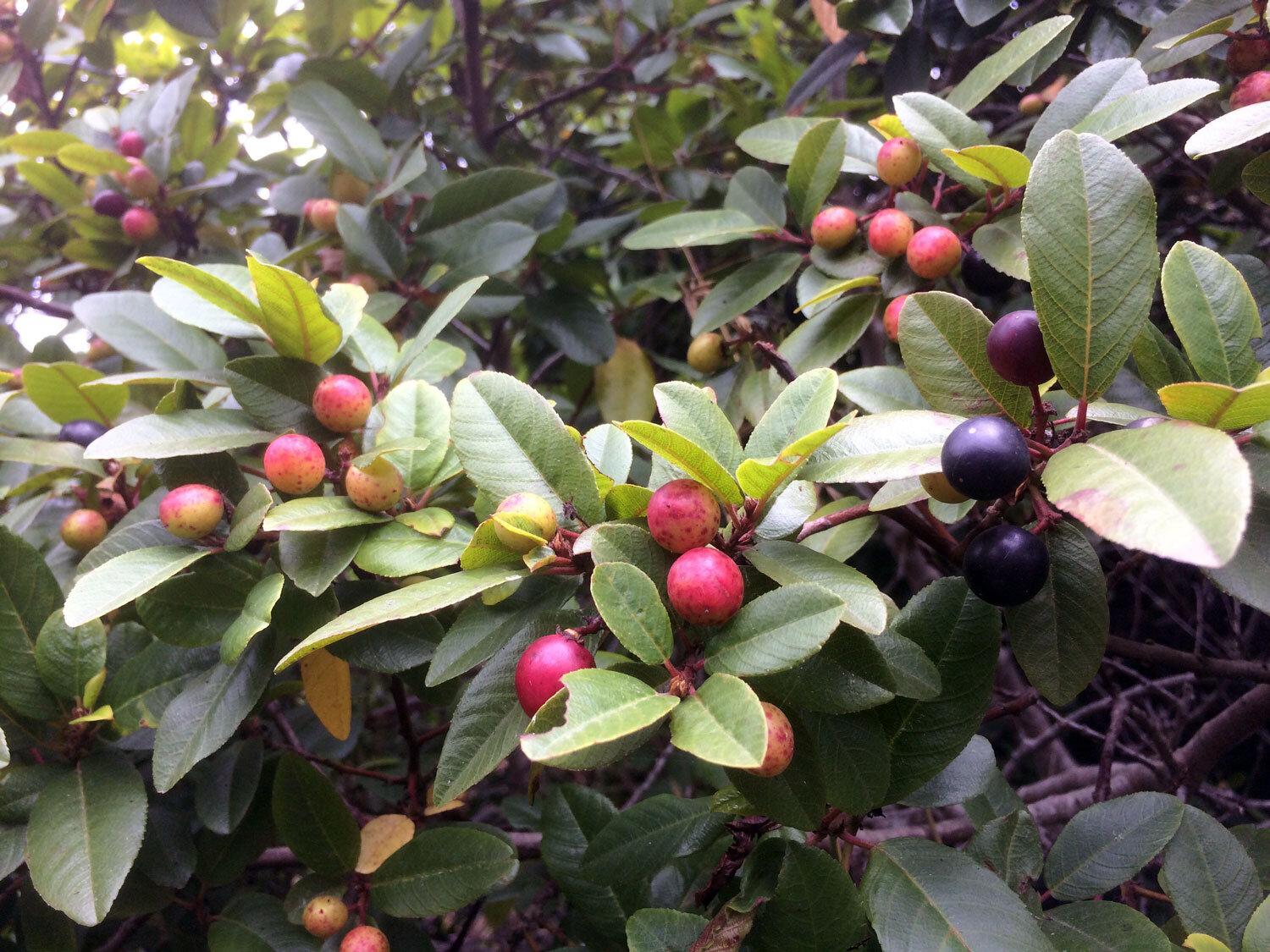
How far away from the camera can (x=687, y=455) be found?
2.20 ft

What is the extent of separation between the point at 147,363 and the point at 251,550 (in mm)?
371

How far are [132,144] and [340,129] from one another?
64 centimetres

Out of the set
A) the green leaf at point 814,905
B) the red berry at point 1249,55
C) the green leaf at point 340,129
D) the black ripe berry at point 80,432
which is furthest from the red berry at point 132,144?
the red berry at point 1249,55

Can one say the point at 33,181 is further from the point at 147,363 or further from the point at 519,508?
the point at 519,508

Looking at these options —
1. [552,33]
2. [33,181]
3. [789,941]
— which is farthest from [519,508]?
[552,33]

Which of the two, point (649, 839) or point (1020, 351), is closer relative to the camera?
point (1020, 351)

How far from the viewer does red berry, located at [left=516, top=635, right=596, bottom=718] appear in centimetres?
66

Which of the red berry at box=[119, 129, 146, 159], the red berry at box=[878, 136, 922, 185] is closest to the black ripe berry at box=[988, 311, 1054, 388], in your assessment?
the red berry at box=[878, 136, 922, 185]

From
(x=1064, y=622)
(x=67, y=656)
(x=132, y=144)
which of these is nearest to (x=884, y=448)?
(x=1064, y=622)

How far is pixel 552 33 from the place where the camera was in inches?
92.0

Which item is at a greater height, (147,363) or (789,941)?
(147,363)

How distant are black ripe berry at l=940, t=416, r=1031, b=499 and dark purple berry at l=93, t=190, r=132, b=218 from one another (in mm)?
1905

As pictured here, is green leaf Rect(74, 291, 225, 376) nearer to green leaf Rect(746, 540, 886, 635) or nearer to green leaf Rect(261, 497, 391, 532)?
green leaf Rect(261, 497, 391, 532)

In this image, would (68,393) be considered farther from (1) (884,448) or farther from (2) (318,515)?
(1) (884,448)
